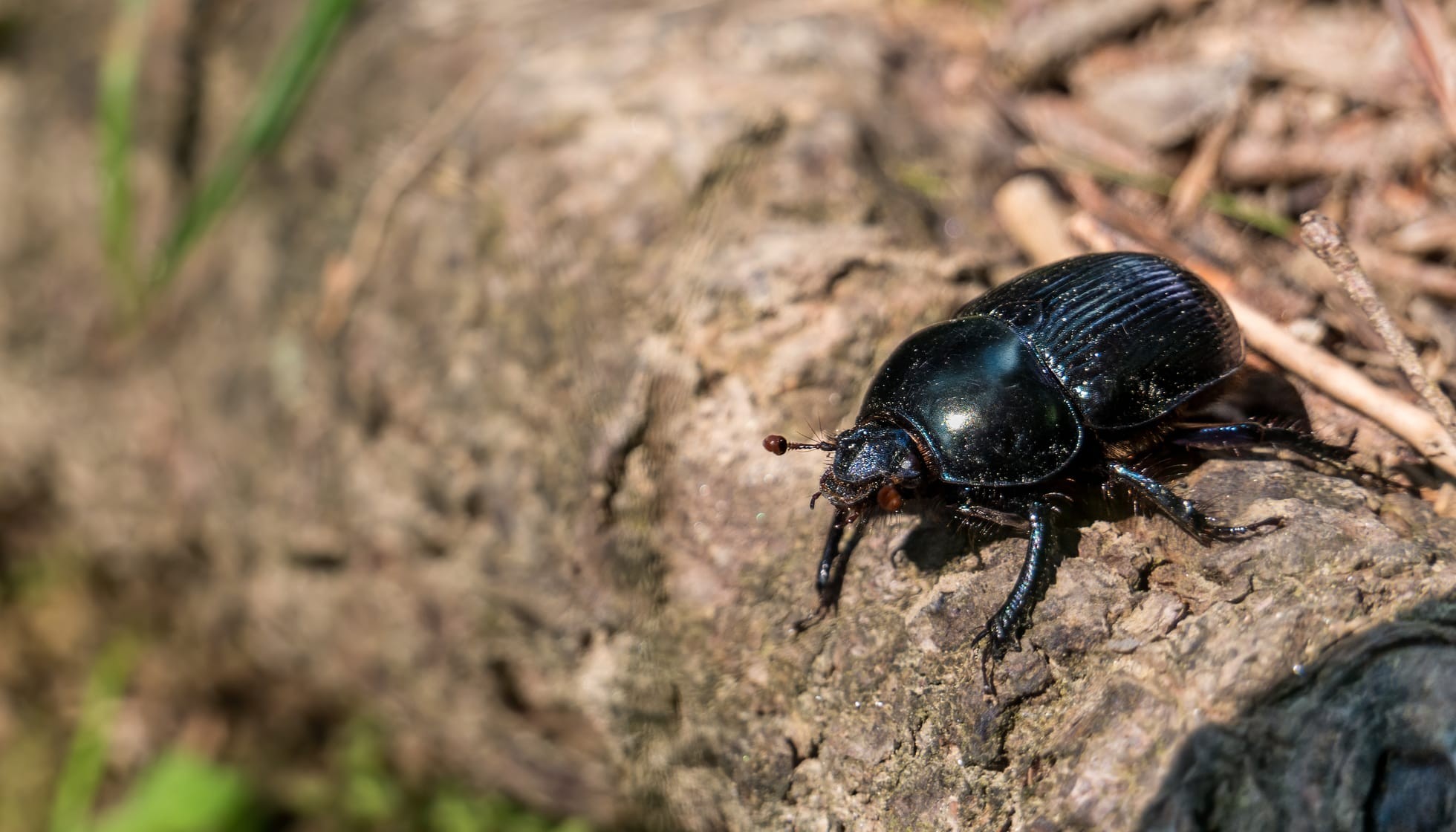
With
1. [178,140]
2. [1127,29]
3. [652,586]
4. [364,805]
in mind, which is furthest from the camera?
[178,140]

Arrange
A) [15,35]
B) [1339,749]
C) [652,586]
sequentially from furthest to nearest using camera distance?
[15,35] < [652,586] < [1339,749]

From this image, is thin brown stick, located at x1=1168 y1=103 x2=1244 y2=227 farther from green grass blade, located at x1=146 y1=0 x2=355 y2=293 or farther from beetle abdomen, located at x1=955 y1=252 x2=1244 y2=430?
green grass blade, located at x1=146 y1=0 x2=355 y2=293

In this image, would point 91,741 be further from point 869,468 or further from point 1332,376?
point 1332,376

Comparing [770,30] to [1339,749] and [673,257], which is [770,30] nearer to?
[673,257]

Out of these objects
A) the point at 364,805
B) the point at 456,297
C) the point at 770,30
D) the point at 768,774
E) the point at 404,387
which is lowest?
the point at 364,805

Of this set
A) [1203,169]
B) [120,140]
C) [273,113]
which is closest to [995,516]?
[1203,169]

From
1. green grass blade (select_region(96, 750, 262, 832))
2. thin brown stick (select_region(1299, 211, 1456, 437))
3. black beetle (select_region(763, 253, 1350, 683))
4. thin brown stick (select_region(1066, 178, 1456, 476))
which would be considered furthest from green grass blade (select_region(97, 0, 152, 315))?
thin brown stick (select_region(1299, 211, 1456, 437))

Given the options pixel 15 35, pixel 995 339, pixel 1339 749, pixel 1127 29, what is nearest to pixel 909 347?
pixel 995 339
